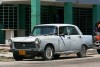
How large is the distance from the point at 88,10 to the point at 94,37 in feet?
57.1

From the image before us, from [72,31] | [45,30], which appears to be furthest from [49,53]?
[72,31]

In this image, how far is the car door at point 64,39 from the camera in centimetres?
2123

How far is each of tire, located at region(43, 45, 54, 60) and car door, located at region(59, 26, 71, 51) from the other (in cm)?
81

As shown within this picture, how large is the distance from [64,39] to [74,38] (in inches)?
36.3

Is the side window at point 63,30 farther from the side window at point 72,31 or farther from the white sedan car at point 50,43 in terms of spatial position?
the side window at point 72,31

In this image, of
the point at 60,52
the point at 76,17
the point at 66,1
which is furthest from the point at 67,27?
the point at 76,17

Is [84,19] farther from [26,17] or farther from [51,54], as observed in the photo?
[51,54]

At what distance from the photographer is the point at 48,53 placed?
2050 centimetres

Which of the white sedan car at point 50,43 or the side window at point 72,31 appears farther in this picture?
the side window at point 72,31

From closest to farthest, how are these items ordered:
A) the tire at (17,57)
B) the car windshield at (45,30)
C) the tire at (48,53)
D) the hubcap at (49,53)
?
the tire at (48,53) → the hubcap at (49,53) → the tire at (17,57) → the car windshield at (45,30)

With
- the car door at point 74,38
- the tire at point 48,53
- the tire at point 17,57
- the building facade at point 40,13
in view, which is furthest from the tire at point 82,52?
the building facade at point 40,13

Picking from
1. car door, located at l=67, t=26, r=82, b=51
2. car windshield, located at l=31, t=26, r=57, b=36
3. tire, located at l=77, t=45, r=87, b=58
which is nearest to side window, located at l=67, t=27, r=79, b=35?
car door, located at l=67, t=26, r=82, b=51

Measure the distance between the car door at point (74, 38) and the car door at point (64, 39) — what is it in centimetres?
31

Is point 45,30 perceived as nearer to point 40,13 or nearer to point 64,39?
point 64,39
